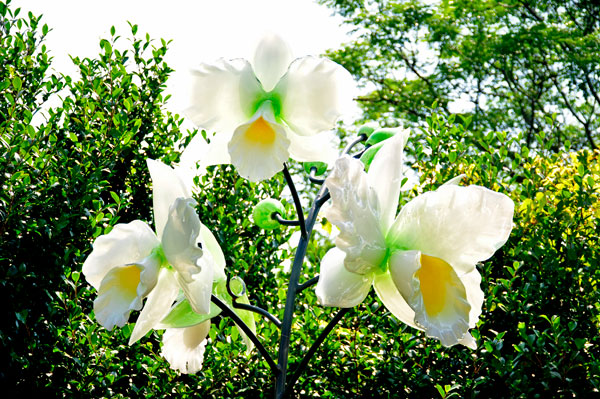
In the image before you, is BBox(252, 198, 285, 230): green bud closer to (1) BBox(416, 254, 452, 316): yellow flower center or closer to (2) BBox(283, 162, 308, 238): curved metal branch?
(2) BBox(283, 162, 308, 238): curved metal branch

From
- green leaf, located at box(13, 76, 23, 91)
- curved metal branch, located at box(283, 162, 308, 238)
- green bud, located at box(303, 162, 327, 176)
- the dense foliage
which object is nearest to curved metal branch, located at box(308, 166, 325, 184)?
green bud, located at box(303, 162, 327, 176)

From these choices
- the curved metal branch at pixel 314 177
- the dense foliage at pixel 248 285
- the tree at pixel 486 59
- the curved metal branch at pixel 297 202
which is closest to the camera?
the curved metal branch at pixel 297 202

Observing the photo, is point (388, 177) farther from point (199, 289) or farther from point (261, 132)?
point (199, 289)

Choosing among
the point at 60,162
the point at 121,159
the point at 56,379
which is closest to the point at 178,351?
the point at 56,379

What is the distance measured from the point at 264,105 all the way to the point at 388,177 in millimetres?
244

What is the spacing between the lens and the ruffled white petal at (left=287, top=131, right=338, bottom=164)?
972 mm

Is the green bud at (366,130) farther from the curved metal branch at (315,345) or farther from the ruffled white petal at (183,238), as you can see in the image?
the ruffled white petal at (183,238)

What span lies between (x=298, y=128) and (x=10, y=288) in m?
1.18

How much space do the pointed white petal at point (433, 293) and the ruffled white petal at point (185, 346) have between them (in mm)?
417

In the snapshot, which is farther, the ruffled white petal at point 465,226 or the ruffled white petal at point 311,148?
the ruffled white petal at point 311,148

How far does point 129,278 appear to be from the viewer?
0.80m

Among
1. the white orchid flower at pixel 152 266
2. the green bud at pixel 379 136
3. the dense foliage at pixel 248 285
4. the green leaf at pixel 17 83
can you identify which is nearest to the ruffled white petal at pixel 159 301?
the white orchid flower at pixel 152 266

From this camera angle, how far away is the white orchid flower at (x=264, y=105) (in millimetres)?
884

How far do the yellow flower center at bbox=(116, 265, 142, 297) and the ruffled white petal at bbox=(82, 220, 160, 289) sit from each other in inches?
0.6
